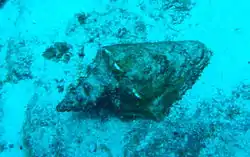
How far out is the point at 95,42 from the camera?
526 centimetres

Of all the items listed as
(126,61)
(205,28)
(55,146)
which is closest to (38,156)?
(55,146)

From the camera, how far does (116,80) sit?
417cm

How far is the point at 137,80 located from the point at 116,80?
0.27 m

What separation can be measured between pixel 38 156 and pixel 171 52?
92.5 inches

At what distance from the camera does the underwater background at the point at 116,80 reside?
14.2 ft

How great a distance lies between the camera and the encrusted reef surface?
415 centimetres

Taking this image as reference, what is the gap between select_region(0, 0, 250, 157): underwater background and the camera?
434 cm

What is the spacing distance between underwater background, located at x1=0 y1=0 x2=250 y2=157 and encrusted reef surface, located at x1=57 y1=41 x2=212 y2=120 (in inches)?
0.7

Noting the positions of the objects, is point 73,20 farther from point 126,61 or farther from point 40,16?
point 126,61

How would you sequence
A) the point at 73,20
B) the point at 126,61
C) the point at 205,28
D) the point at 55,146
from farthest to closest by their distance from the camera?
the point at 73,20
the point at 205,28
the point at 55,146
the point at 126,61

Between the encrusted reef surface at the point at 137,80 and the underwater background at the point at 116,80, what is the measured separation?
19 millimetres

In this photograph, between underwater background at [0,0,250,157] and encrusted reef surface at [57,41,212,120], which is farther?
underwater background at [0,0,250,157]

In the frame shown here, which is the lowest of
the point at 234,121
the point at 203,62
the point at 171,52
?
the point at 234,121

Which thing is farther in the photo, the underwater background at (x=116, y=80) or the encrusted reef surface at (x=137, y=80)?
the underwater background at (x=116, y=80)
